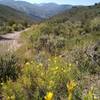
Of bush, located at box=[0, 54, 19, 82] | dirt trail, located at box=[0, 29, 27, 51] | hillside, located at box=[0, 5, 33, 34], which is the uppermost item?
bush, located at box=[0, 54, 19, 82]

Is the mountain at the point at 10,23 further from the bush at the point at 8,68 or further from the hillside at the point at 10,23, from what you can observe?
the bush at the point at 8,68

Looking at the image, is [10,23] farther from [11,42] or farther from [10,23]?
[11,42]

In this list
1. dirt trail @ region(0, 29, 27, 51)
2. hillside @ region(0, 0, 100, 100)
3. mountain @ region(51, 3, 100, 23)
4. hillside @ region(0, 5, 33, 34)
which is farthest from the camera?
mountain @ region(51, 3, 100, 23)

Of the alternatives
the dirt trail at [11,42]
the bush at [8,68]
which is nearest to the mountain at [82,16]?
the dirt trail at [11,42]

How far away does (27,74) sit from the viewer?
→ 6.45 meters

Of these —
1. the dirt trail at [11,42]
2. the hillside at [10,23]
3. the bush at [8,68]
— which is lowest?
the hillside at [10,23]

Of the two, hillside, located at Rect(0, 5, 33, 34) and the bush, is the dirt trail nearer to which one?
the bush

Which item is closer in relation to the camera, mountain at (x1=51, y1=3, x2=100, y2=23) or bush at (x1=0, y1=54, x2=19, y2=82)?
bush at (x1=0, y1=54, x2=19, y2=82)

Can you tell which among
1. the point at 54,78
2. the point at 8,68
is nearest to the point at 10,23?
the point at 8,68

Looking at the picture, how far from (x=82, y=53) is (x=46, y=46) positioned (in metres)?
3.80

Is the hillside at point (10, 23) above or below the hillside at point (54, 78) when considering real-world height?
below

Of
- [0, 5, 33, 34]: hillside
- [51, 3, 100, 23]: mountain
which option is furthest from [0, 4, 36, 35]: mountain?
[51, 3, 100, 23]: mountain

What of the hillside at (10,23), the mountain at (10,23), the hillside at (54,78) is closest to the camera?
the hillside at (54,78)

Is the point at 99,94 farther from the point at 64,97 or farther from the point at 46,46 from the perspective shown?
the point at 46,46
